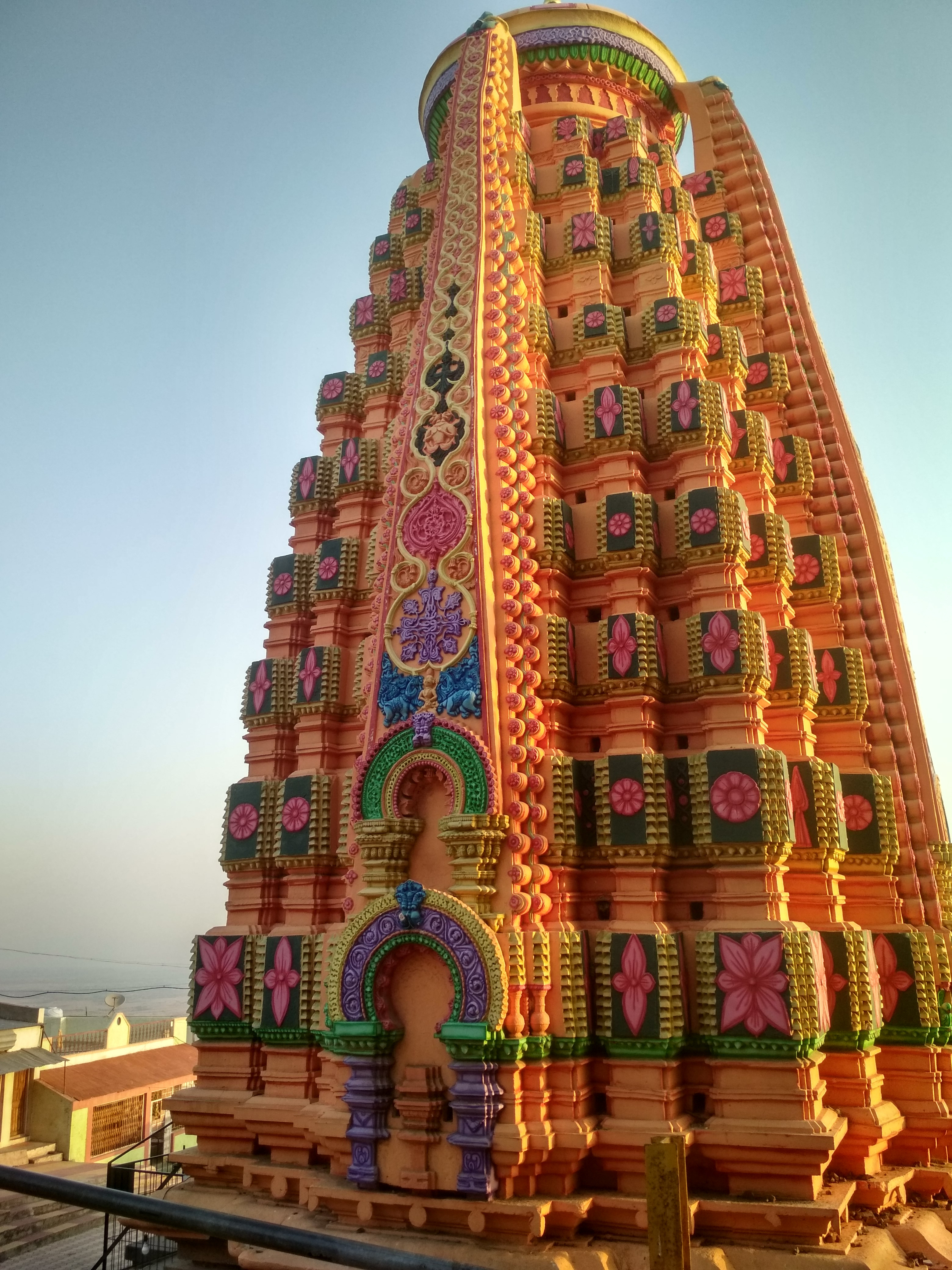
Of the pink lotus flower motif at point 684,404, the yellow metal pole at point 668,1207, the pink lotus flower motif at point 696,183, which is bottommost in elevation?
the yellow metal pole at point 668,1207

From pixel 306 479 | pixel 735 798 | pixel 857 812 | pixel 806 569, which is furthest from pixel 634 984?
pixel 306 479

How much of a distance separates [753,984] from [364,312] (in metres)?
12.1

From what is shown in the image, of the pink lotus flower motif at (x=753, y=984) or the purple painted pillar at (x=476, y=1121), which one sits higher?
the pink lotus flower motif at (x=753, y=984)

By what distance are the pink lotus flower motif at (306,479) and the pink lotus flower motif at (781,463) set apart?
7090mm

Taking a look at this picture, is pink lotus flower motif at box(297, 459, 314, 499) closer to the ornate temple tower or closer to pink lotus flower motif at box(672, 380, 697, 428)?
the ornate temple tower

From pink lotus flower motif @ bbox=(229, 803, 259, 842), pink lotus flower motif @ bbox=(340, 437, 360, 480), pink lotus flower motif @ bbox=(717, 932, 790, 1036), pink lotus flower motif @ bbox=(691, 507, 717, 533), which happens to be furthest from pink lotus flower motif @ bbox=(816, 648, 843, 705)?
pink lotus flower motif @ bbox=(229, 803, 259, 842)

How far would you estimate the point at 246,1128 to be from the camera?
10.7m

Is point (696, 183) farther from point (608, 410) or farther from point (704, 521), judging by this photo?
point (704, 521)

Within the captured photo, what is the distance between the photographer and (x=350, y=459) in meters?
13.8

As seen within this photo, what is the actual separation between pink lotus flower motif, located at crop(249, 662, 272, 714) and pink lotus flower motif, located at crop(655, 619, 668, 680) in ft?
18.2

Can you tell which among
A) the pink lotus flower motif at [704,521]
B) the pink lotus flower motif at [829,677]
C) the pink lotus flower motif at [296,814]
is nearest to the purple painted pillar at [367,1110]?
the pink lotus flower motif at [296,814]

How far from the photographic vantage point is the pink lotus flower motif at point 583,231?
13383 mm

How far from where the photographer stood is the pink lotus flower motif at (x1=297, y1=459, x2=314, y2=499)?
1428cm

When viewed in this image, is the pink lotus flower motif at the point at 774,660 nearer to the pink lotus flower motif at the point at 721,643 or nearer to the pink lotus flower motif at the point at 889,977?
the pink lotus flower motif at the point at 721,643
